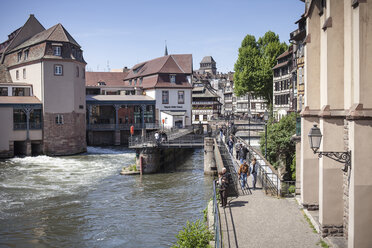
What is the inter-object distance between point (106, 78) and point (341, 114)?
66.1 m

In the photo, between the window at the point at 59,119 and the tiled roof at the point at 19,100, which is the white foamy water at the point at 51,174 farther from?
the tiled roof at the point at 19,100

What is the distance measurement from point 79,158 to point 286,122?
22022 mm

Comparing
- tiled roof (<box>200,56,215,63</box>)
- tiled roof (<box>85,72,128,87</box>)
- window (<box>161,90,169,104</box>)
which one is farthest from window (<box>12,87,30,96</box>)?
tiled roof (<box>200,56,215,63</box>)

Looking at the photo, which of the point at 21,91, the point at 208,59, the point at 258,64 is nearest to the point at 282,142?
the point at 21,91

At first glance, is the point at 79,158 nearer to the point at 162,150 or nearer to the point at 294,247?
the point at 162,150

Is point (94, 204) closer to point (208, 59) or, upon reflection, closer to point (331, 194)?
point (331, 194)

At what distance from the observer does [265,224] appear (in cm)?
1259

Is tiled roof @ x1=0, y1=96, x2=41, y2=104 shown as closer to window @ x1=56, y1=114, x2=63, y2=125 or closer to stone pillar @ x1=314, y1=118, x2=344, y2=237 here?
window @ x1=56, y1=114, x2=63, y2=125

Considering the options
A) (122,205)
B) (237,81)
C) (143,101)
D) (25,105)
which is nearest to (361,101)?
(122,205)

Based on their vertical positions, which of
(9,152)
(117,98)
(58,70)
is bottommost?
(9,152)

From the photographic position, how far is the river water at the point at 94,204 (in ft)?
56.6

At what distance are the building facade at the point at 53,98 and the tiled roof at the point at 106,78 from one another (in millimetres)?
26178

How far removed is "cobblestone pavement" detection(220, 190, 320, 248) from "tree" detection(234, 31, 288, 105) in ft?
160

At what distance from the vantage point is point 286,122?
1083 inches
